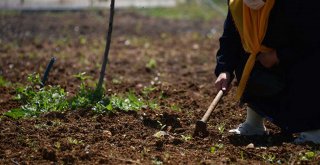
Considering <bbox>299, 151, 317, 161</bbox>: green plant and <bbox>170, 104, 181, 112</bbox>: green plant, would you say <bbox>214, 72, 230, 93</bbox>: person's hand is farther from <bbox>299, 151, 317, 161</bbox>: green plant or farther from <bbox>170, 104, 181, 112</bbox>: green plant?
<bbox>299, 151, 317, 161</bbox>: green plant

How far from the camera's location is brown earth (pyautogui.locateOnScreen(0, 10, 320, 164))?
436cm

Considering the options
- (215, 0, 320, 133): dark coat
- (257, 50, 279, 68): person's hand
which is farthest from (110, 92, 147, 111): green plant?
(257, 50, 279, 68): person's hand

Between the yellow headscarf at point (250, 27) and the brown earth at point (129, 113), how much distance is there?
1.77 feet

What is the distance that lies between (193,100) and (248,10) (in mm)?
1468

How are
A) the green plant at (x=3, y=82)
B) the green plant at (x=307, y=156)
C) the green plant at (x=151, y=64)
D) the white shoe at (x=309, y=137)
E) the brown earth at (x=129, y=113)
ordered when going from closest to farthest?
the green plant at (x=307, y=156) → the brown earth at (x=129, y=113) → the white shoe at (x=309, y=137) → the green plant at (x=3, y=82) → the green plant at (x=151, y=64)

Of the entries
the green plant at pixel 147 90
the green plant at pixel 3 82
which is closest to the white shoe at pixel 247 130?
the green plant at pixel 147 90

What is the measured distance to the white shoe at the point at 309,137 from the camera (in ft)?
15.3

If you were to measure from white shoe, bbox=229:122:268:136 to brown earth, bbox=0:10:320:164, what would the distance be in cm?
9

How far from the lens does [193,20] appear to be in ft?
43.0

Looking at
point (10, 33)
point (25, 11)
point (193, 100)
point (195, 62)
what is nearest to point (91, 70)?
point (195, 62)

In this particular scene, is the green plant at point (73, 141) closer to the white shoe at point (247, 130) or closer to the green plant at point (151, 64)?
the white shoe at point (247, 130)

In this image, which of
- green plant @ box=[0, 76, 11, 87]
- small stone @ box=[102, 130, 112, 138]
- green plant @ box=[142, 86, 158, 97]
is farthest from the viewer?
green plant @ box=[0, 76, 11, 87]

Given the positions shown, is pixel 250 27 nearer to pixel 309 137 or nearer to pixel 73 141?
pixel 309 137

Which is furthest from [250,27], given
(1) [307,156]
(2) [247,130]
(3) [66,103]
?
(3) [66,103]
